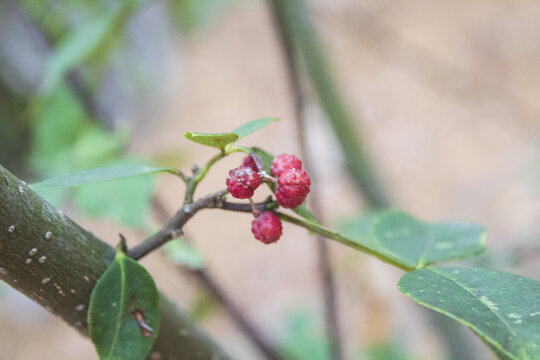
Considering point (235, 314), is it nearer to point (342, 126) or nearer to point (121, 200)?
point (121, 200)

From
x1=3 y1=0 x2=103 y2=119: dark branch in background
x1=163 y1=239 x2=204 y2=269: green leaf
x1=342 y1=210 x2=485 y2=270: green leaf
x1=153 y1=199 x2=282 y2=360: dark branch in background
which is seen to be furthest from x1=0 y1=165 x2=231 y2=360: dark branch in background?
x1=3 y1=0 x2=103 y2=119: dark branch in background

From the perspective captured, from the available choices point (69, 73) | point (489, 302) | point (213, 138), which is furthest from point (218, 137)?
point (69, 73)

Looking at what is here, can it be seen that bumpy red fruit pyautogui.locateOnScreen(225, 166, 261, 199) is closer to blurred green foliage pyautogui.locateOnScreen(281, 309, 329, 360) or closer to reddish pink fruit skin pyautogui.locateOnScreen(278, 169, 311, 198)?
reddish pink fruit skin pyautogui.locateOnScreen(278, 169, 311, 198)

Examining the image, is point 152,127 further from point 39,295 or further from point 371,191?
point 39,295

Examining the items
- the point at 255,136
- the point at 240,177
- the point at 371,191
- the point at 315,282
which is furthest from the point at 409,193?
the point at 240,177

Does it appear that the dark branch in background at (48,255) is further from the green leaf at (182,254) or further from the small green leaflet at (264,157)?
the green leaf at (182,254)

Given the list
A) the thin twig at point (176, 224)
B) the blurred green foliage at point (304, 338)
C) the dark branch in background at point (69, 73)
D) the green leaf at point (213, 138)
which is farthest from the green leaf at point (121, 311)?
the blurred green foliage at point (304, 338)
